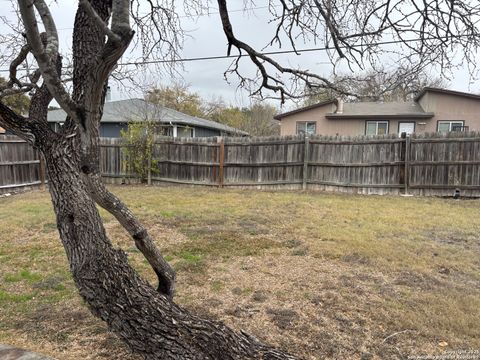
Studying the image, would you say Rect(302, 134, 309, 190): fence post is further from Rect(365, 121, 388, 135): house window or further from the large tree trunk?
the large tree trunk

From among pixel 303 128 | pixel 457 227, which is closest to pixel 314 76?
pixel 457 227

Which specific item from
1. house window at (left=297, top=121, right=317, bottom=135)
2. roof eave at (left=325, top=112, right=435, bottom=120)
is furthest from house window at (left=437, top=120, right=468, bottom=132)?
house window at (left=297, top=121, right=317, bottom=135)

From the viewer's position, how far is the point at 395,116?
15.5 meters

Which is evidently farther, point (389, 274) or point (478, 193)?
point (478, 193)

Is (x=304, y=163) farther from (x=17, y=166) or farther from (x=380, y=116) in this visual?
(x=17, y=166)

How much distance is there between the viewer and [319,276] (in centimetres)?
391

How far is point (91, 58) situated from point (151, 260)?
4.11 feet

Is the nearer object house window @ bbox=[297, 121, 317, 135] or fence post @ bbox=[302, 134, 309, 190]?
fence post @ bbox=[302, 134, 309, 190]

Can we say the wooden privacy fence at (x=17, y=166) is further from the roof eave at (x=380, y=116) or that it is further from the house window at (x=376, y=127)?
the house window at (x=376, y=127)

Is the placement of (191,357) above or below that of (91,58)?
below

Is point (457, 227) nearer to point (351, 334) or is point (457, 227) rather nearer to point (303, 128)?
point (351, 334)

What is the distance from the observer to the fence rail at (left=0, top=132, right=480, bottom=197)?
9227 mm

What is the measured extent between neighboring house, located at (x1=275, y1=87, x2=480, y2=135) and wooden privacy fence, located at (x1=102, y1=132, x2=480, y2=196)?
4.15m

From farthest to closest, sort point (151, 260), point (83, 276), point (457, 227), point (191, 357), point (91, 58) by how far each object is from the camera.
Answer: point (457, 227) → point (151, 260) → point (91, 58) → point (83, 276) → point (191, 357)
